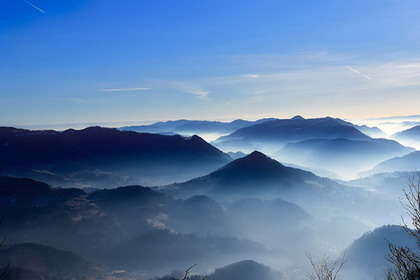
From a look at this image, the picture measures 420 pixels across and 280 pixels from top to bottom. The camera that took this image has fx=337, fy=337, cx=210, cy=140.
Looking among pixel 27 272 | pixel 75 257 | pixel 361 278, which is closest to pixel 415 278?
pixel 27 272

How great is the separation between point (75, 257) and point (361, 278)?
157 metres

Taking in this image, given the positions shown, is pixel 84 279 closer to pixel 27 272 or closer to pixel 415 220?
pixel 27 272

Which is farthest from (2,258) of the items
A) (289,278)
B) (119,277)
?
(289,278)

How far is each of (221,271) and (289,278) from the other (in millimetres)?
42077

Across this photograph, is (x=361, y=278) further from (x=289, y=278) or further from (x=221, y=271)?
(x=221, y=271)

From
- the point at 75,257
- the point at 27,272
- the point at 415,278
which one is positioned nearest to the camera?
the point at 415,278

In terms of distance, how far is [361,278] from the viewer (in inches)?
7072

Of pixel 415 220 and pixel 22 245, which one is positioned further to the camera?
pixel 22 245

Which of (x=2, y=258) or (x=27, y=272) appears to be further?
(x=2, y=258)

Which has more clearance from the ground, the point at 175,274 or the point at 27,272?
the point at 27,272

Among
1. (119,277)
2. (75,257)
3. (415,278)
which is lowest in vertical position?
(119,277)

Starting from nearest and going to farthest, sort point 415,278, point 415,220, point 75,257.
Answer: point 415,278
point 415,220
point 75,257

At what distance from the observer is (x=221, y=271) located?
166125 mm

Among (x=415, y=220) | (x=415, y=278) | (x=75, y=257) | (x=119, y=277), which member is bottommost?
(x=119, y=277)
